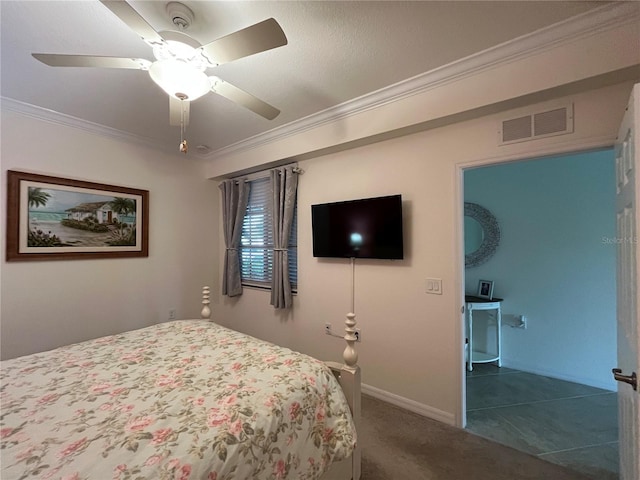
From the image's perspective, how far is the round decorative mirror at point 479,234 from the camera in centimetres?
339

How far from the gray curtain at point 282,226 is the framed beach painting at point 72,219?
5.01 feet

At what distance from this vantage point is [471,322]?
10.9 feet

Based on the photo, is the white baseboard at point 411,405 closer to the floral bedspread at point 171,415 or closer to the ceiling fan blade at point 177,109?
the floral bedspread at point 171,415

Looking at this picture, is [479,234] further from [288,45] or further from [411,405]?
[288,45]

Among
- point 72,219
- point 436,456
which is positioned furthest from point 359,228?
point 72,219

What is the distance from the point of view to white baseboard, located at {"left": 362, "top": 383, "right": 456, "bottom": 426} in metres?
2.19

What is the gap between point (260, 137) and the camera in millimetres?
3193

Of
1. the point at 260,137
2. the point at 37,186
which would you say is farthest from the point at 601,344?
the point at 37,186

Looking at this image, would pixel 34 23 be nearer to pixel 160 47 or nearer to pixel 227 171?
pixel 160 47

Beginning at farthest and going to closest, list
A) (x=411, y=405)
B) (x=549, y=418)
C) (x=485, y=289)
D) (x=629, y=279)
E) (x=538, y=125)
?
1. (x=485, y=289)
2. (x=411, y=405)
3. (x=549, y=418)
4. (x=538, y=125)
5. (x=629, y=279)

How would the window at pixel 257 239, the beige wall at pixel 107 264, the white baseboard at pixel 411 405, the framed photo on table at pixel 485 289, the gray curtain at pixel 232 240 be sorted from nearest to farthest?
the white baseboard at pixel 411 405
the beige wall at pixel 107 264
the framed photo on table at pixel 485 289
the window at pixel 257 239
the gray curtain at pixel 232 240

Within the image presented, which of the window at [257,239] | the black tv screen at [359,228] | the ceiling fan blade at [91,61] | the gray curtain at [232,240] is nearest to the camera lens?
the ceiling fan blade at [91,61]

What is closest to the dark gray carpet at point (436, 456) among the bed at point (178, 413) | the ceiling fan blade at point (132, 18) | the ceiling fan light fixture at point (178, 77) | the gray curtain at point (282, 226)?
the bed at point (178, 413)

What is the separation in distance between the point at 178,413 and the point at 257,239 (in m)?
2.75
